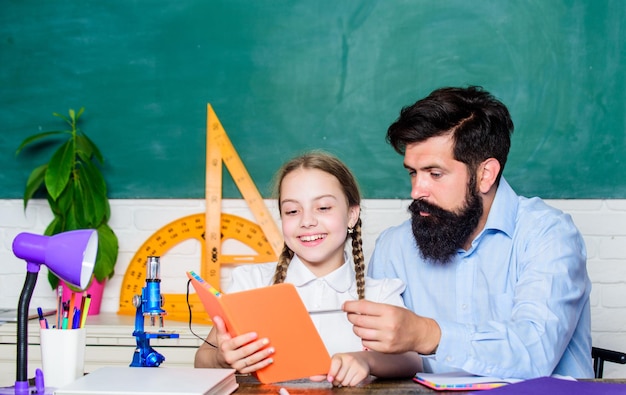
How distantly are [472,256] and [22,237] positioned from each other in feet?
3.85

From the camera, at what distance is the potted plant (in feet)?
8.68

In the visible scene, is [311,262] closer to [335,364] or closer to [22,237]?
[335,364]

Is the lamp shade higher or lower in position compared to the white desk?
higher

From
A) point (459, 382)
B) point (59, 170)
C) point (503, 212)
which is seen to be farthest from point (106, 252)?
point (459, 382)

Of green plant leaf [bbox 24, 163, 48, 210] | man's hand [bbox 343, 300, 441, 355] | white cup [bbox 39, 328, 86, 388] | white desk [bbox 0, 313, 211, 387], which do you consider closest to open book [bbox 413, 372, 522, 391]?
man's hand [bbox 343, 300, 441, 355]

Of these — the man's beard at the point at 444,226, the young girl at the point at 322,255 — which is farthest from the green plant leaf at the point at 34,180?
the man's beard at the point at 444,226

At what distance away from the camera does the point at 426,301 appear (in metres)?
2.03

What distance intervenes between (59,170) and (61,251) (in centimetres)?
150

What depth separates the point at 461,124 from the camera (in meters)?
2.00

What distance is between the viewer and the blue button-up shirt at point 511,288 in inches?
61.4

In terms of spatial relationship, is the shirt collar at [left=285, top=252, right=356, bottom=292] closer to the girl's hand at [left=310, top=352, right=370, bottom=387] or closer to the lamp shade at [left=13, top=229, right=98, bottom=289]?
the girl's hand at [left=310, top=352, right=370, bottom=387]

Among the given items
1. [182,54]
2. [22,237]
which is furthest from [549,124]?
[22,237]

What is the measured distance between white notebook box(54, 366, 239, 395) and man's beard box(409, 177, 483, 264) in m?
0.79

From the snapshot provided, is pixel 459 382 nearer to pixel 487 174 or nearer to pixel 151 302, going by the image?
pixel 151 302
